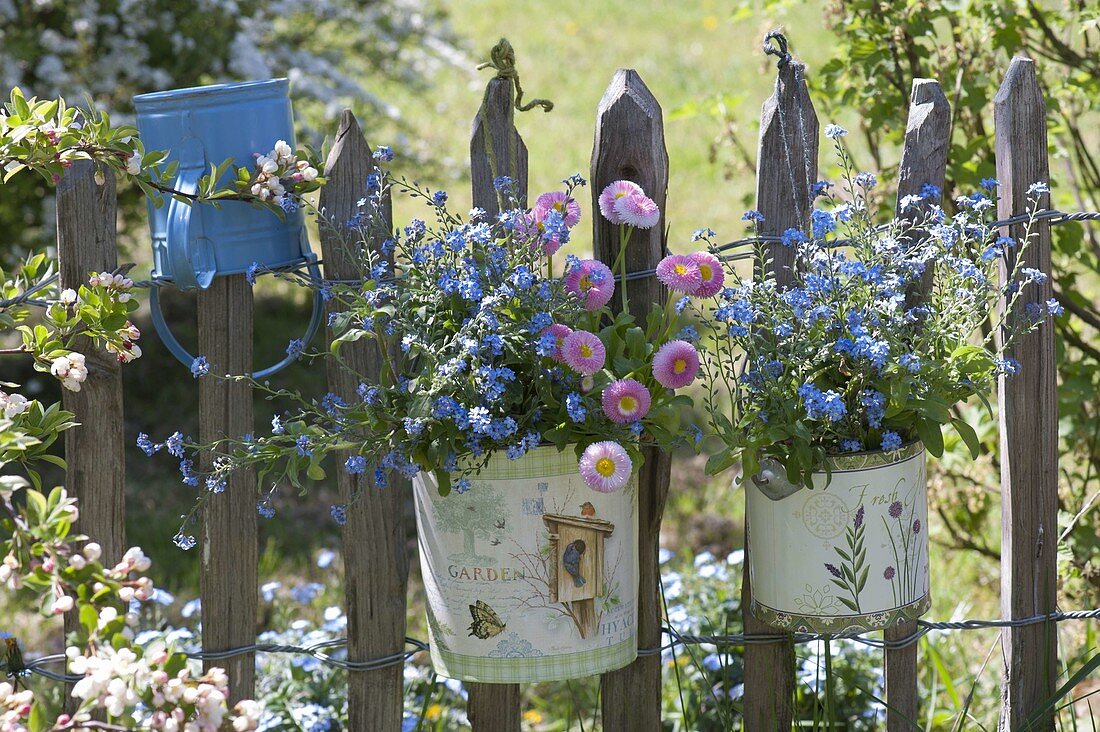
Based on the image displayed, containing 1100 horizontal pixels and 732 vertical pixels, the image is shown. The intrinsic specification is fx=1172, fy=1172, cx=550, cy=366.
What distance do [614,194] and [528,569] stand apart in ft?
1.80

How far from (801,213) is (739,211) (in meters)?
4.55

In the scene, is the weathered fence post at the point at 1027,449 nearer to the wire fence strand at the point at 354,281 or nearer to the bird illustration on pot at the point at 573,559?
the wire fence strand at the point at 354,281

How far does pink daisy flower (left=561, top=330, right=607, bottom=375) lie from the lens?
1.53 m

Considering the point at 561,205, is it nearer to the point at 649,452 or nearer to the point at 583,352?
the point at 583,352

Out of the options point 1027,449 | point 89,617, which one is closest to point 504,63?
point 89,617

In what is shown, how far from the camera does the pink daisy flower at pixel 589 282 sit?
5.34ft

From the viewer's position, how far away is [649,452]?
1884 mm

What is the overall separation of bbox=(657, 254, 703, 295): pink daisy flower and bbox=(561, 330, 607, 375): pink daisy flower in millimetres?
161

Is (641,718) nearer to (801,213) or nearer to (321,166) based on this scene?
(801,213)

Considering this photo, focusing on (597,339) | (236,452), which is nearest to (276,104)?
(236,452)

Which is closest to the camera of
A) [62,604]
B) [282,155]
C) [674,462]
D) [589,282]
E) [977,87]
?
[62,604]

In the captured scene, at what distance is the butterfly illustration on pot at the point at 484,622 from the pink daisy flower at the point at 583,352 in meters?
0.39

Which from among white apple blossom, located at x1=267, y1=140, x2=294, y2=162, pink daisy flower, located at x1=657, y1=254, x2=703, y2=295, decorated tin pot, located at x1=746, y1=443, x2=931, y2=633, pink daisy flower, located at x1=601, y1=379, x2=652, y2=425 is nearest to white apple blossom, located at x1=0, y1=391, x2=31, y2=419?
white apple blossom, located at x1=267, y1=140, x2=294, y2=162

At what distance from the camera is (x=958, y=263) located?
1.63m
